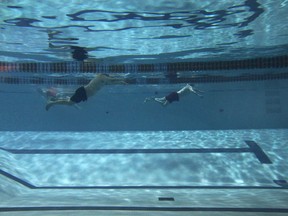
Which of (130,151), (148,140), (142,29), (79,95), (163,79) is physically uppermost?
(142,29)

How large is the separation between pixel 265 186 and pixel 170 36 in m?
6.04

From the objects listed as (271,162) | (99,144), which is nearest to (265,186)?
(271,162)

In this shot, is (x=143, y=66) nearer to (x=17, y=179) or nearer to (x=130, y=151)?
(x=130, y=151)

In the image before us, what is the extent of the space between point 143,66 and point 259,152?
896 centimetres

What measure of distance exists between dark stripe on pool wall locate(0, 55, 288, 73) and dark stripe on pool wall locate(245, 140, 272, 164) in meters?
6.08

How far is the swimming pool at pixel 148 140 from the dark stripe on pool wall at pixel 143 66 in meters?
0.07

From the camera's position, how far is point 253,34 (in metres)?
10.2

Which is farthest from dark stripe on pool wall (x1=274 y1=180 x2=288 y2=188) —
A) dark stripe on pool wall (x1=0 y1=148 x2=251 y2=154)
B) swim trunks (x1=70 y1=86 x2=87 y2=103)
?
swim trunks (x1=70 y1=86 x2=87 y2=103)

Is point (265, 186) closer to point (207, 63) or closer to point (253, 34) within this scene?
point (253, 34)

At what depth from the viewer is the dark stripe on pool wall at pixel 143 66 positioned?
50.3 feet

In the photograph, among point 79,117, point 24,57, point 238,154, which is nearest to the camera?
point 238,154

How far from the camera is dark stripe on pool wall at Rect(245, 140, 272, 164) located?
8953 millimetres

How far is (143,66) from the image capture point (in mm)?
16516

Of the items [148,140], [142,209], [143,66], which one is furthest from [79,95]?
[143,66]
